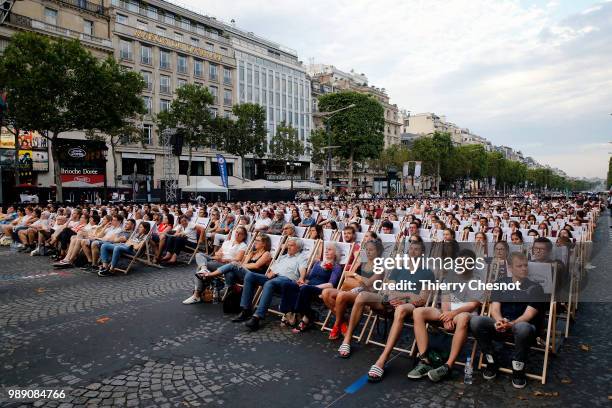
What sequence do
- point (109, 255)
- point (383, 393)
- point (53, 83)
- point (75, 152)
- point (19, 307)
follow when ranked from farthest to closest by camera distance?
point (75, 152) < point (53, 83) < point (109, 255) < point (19, 307) < point (383, 393)

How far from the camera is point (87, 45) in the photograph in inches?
1494

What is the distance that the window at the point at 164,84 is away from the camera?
46.1 m

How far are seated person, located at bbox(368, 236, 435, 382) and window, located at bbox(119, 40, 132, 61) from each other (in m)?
44.6

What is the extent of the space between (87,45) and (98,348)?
4106cm

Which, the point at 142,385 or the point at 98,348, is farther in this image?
the point at 98,348

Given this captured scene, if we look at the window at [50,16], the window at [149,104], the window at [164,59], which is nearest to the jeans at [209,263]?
the window at [50,16]

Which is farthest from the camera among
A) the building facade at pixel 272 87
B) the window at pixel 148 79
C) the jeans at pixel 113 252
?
the building facade at pixel 272 87

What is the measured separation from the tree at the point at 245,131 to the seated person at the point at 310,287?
37921 mm

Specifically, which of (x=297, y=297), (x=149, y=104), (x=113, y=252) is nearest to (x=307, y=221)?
(x=113, y=252)

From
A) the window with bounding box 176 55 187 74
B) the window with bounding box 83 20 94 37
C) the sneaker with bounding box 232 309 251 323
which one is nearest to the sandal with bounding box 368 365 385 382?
the sneaker with bounding box 232 309 251 323

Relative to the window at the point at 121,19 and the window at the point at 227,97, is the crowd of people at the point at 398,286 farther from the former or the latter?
the window at the point at 227,97

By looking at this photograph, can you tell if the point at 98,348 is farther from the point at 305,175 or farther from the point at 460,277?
the point at 305,175

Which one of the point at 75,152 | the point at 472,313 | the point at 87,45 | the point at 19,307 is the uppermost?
the point at 87,45

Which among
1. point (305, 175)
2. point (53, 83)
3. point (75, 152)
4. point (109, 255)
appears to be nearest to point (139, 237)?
point (109, 255)
